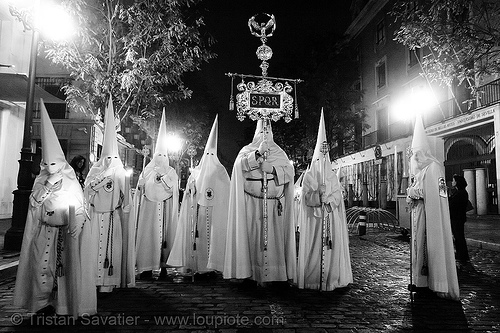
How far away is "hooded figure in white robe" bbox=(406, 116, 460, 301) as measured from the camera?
555 cm

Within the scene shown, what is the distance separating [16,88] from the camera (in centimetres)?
1234

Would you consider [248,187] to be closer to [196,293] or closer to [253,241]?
[253,241]

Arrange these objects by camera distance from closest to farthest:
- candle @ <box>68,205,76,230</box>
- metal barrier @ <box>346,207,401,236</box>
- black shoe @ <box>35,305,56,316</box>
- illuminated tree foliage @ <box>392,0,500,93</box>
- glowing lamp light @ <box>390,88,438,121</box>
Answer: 1. candle @ <box>68,205,76,230</box>
2. black shoe @ <box>35,305,56,316</box>
3. illuminated tree foliage @ <box>392,0,500,93</box>
4. metal barrier @ <box>346,207,401,236</box>
5. glowing lamp light @ <box>390,88,438,121</box>

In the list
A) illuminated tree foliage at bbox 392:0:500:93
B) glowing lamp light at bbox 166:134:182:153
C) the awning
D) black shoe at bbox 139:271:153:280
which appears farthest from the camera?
glowing lamp light at bbox 166:134:182:153

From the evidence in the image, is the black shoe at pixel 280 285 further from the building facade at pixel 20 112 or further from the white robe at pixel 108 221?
the building facade at pixel 20 112

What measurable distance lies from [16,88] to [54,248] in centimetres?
996

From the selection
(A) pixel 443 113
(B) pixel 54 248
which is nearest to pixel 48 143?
(B) pixel 54 248

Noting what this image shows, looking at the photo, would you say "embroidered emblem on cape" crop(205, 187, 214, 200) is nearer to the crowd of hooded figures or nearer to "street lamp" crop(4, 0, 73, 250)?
the crowd of hooded figures

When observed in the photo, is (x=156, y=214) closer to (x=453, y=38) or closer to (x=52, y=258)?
(x=52, y=258)

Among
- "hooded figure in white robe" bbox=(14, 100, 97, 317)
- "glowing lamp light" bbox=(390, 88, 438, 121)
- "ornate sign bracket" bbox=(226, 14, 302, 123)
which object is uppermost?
"glowing lamp light" bbox=(390, 88, 438, 121)

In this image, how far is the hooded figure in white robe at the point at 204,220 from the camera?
7191 millimetres

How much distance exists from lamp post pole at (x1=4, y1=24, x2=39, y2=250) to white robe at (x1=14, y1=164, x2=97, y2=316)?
14.5 feet

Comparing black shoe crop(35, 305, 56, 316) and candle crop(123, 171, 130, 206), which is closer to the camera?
black shoe crop(35, 305, 56, 316)

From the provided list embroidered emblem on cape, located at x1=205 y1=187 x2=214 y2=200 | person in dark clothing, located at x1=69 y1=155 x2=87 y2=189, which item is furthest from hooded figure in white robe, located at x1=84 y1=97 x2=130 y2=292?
embroidered emblem on cape, located at x1=205 y1=187 x2=214 y2=200
